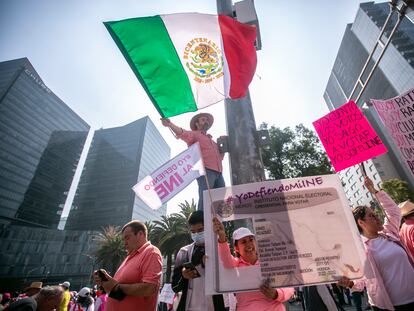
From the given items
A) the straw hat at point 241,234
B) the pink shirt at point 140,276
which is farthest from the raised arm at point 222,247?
the pink shirt at point 140,276

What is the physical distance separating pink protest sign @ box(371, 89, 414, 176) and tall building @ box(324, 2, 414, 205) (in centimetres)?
4732

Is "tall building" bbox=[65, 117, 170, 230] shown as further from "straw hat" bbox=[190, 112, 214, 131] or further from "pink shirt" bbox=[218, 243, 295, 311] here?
"pink shirt" bbox=[218, 243, 295, 311]

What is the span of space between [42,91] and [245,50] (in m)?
123

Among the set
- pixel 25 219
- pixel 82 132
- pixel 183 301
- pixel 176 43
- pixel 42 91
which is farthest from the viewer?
pixel 82 132

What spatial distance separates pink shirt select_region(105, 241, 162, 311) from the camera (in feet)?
7.43

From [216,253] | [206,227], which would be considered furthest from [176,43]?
[216,253]

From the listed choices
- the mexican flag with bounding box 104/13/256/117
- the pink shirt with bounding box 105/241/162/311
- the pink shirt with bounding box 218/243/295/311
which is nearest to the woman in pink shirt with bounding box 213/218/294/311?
the pink shirt with bounding box 218/243/295/311

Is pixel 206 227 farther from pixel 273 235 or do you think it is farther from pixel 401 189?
pixel 401 189

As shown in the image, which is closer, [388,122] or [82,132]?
[388,122]

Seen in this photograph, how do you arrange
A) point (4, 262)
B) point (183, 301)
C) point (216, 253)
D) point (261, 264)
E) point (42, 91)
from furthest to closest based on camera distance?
point (42, 91) < point (4, 262) < point (183, 301) < point (216, 253) < point (261, 264)

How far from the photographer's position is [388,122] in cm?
371

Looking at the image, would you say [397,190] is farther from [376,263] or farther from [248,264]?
[248,264]

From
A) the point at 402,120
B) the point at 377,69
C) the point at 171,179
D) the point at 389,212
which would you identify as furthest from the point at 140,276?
the point at 377,69

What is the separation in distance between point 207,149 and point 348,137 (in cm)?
207
